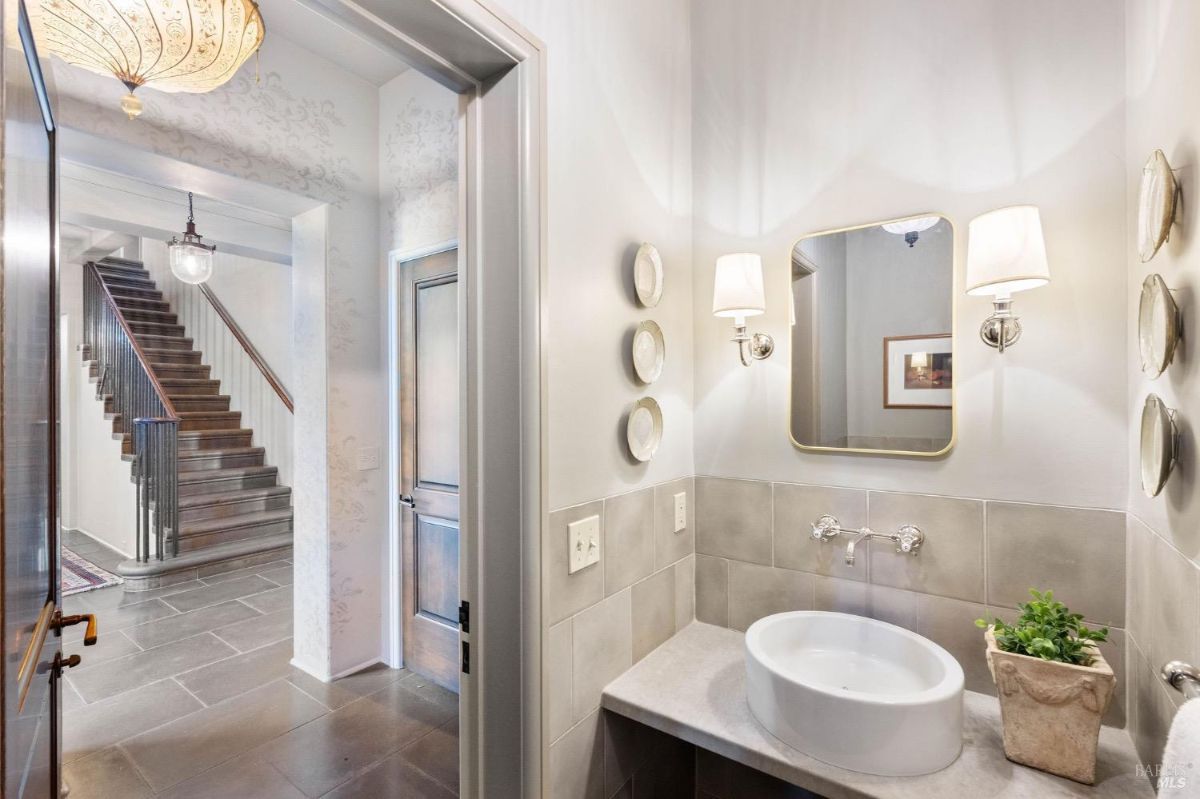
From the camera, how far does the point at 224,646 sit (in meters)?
3.18

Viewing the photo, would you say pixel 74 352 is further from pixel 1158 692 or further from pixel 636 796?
pixel 1158 692

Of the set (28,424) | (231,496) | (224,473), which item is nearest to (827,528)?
(28,424)

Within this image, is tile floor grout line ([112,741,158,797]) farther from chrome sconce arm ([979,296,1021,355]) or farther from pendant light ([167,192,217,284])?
chrome sconce arm ([979,296,1021,355])

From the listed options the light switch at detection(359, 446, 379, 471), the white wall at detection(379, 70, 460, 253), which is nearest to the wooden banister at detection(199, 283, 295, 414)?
the light switch at detection(359, 446, 379, 471)

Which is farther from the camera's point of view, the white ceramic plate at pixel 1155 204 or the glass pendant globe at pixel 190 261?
the glass pendant globe at pixel 190 261

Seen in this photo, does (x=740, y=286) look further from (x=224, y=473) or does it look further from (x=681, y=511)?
(x=224, y=473)

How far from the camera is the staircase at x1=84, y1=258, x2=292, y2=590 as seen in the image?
461 cm

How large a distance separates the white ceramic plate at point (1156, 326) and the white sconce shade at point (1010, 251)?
0.17 metres

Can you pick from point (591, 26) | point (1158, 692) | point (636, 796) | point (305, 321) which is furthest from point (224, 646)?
point (1158, 692)

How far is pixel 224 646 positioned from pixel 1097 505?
4.03 meters

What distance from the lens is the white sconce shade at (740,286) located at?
1528 millimetres

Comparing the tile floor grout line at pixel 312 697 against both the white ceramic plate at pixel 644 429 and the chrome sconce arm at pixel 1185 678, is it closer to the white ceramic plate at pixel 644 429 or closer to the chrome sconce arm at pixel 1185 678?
the white ceramic plate at pixel 644 429

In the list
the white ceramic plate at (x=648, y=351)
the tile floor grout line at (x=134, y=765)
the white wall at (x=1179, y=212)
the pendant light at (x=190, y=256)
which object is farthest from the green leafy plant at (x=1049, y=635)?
the pendant light at (x=190, y=256)

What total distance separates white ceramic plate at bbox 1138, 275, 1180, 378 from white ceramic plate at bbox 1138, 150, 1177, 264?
A: 0.21ft
